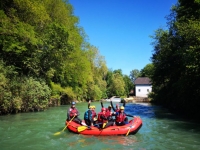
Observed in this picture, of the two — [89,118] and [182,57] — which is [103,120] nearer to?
[89,118]

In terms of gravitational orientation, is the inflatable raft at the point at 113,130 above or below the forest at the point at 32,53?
below

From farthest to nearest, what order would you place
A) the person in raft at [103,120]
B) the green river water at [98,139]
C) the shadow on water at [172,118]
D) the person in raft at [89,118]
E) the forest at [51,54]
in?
1. the forest at [51,54]
2. the shadow on water at [172,118]
3. the person in raft at [89,118]
4. the person in raft at [103,120]
5. the green river water at [98,139]

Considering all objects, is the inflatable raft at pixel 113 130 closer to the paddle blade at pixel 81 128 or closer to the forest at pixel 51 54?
the paddle blade at pixel 81 128

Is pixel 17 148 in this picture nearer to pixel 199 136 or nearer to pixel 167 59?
pixel 199 136

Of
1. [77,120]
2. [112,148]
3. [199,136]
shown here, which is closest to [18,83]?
[77,120]


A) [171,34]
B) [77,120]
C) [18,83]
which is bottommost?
[77,120]

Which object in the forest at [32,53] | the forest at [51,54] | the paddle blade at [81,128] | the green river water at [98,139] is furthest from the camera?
the forest at [32,53]

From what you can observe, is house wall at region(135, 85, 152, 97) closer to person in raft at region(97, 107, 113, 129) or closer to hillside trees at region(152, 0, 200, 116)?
hillside trees at region(152, 0, 200, 116)

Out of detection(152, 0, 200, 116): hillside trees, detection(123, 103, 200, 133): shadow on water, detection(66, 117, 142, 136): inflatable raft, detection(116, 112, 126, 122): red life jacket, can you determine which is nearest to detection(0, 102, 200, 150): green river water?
detection(123, 103, 200, 133): shadow on water

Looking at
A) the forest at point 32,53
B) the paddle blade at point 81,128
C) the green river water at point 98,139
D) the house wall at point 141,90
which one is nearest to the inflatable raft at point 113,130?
the paddle blade at point 81,128

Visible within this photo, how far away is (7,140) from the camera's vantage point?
10859mm

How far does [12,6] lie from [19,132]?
1384 centimetres

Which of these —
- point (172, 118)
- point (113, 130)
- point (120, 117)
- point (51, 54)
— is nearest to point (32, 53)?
point (51, 54)

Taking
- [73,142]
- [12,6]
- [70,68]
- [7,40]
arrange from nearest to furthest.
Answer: [73,142], [7,40], [12,6], [70,68]
